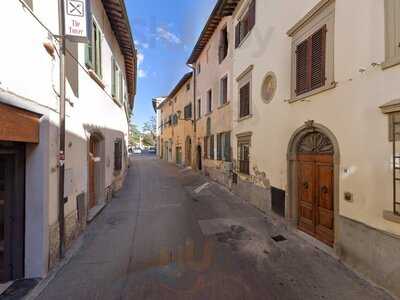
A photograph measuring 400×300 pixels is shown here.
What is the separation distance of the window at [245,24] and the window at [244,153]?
3.98 metres

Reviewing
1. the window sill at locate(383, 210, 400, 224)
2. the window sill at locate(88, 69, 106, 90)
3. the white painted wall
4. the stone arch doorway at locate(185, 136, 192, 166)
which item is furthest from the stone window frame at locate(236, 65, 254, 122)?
the stone arch doorway at locate(185, 136, 192, 166)

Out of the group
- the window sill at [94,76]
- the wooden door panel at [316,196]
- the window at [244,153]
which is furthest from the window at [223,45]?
the wooden door panel at [316,196]

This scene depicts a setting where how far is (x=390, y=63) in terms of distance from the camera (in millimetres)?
3758

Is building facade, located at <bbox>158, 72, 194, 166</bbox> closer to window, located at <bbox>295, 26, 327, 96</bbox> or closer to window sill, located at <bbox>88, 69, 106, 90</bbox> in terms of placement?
window sill, located at <bbox>88, 69, 106, 90</bbox>

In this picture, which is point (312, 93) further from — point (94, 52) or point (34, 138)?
point (94, 52)

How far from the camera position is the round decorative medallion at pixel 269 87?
7.64 m

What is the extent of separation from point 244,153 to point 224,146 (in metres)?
2.71

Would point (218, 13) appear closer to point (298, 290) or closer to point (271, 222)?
point (271, 222)

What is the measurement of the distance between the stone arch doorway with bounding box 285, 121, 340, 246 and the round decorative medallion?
6.37 ft

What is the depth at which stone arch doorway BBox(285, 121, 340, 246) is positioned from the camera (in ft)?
17.1

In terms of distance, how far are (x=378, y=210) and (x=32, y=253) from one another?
5488 mm

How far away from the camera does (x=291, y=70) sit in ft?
21.7

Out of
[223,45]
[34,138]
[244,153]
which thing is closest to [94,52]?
[34,138]

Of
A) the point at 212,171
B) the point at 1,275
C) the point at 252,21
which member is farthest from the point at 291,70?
the point at 212,171
